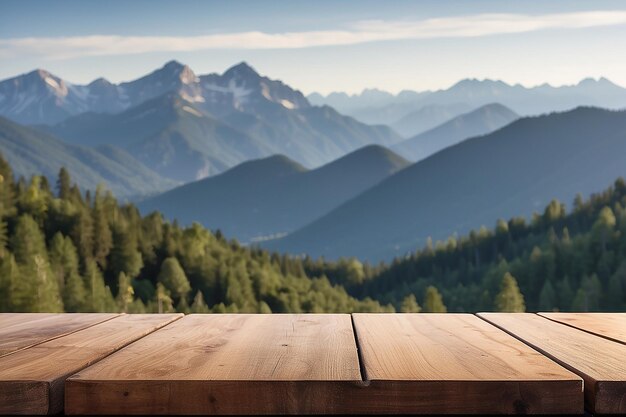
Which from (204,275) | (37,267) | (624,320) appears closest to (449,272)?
(204,275)

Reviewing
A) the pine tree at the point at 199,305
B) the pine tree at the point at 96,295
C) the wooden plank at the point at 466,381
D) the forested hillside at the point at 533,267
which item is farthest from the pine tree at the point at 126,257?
the wooden plank at the point at 466,381

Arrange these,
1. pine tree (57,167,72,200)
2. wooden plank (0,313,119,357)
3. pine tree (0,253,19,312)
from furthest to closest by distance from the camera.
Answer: pine tree (57,167,72,200)
pine tree (0,253,19,312)
wooden plank (0,313,119,357)

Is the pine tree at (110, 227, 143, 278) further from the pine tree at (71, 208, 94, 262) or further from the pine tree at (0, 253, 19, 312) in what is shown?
the pine tree at (0, 253, 19, 312)

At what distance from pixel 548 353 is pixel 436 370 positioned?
2.09ft

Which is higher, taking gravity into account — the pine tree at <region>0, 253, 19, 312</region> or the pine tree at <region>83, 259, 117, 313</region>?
the pine tree at <region>0, 253, 19, 312</region>

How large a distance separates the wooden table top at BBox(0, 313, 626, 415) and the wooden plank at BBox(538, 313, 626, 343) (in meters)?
0.05

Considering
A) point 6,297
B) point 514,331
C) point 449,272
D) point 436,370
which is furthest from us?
point 449,272

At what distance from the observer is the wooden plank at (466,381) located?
272 centimetres

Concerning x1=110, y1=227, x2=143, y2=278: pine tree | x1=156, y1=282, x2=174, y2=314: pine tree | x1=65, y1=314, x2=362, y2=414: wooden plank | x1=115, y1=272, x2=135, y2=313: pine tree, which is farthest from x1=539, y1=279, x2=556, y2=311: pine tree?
x1=65, y1=314, x2=362, y2=414: wooden plank

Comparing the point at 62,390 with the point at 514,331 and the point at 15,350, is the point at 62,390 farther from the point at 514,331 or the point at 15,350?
the point at 514,331

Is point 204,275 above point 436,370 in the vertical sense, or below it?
below

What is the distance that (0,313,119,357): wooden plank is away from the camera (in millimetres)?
3693

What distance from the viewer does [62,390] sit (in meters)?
2.83

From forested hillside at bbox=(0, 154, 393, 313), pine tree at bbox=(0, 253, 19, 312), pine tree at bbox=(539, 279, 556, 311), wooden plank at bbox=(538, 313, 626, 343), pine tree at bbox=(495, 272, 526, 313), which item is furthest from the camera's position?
pine tree at bbox=(539, 279, 556, 311)
